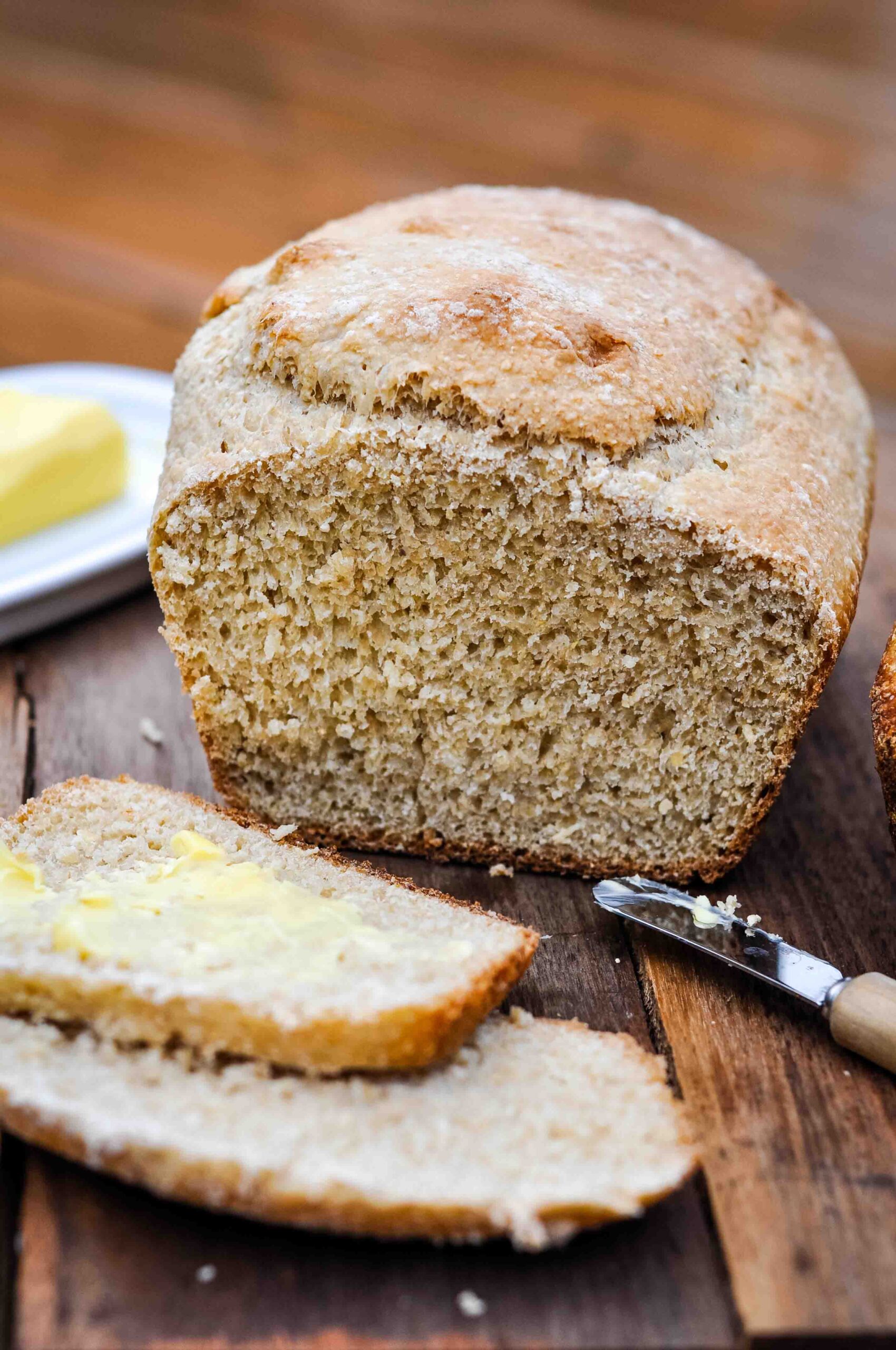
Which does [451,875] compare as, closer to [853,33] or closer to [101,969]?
[101,969]

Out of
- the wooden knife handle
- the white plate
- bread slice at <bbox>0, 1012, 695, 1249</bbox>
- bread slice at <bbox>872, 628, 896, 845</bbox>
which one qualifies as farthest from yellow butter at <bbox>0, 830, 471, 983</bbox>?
the white plate

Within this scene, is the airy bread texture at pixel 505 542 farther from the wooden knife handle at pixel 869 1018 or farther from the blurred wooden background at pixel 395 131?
the blurred wooden background at pixel 395 131

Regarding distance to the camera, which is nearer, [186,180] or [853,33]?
[186,180]

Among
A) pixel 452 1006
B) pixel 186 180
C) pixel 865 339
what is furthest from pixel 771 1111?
pixel 186 180

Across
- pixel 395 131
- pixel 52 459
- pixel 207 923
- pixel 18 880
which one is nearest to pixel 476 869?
pixel 207 923

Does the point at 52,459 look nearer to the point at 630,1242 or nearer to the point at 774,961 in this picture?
the point at 774,961
